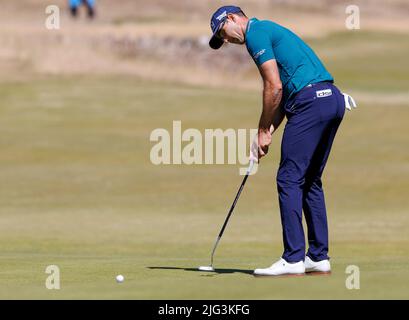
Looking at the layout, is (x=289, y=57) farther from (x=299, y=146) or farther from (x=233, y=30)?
(x=299, y=146)

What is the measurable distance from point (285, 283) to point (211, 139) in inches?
662

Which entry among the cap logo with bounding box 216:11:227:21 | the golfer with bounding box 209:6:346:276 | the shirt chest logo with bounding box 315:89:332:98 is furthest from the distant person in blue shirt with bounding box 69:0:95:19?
the shirt chest logo with bounding box 315:89:332:98

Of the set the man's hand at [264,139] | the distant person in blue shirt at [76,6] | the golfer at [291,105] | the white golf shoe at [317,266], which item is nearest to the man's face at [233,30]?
the golfer at [291,105]

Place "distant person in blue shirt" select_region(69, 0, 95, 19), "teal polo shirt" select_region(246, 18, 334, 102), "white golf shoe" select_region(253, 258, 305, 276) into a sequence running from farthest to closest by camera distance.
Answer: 1. "distant person in blue shirt" select_region(69, 0, 95, 19)
2. "teal polo shirt" select_region(246, 18, 334, 102)
3. "white golf shoe" select_region(253, 258, 305, 276)

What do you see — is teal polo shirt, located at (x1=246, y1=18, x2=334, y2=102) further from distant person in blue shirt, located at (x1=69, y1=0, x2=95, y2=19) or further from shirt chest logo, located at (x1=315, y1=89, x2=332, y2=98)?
distant person in blue shirt, located at (x1=69, y1=0, x2=95, y2=19)

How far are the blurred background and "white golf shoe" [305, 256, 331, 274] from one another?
Answer: 413mm

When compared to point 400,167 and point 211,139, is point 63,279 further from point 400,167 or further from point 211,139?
point 211,139

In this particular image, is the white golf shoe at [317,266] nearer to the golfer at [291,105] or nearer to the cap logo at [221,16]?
the golfer at [291,105]

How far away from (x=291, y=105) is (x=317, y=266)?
1435 mm

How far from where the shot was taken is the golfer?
9273mm

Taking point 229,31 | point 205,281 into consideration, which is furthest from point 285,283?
point 229,31
